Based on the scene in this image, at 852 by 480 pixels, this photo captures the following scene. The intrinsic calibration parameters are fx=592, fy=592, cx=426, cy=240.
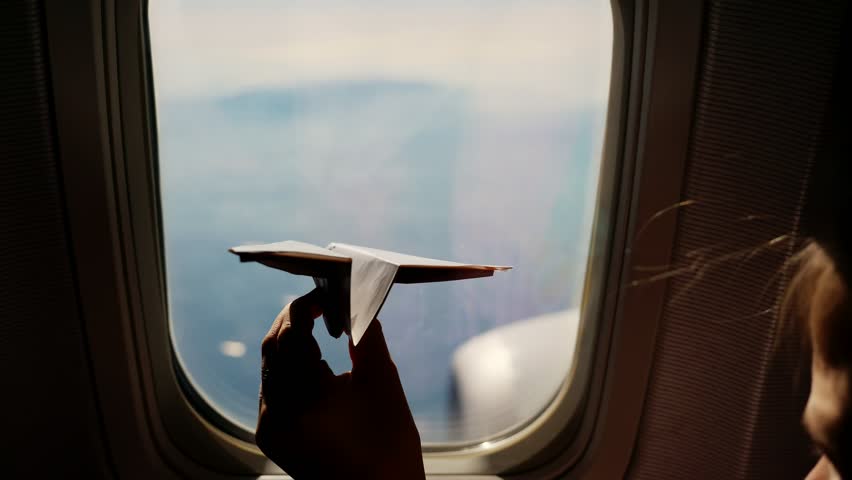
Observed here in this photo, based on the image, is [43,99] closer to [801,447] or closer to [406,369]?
[406,369]

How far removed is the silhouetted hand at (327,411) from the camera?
70 centimetres

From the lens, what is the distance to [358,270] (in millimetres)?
653

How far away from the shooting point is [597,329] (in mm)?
1274

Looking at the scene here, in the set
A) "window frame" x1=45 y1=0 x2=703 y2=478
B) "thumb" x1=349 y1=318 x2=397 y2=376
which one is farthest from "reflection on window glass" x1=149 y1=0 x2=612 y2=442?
"thumb" x1=349 y1=318 x2=397 y2=376

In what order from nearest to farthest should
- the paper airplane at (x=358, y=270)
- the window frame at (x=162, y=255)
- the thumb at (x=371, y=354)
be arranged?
the paper airplane at (x=358, y=270)
the thumb at (x=371, y=354)
the window frame at (x=162, y=255)

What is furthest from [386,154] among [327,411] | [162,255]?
[327,411]

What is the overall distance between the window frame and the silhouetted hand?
595 millimetres

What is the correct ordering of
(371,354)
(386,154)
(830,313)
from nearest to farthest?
1. (830,313)
2. (371,354)
3. (386,154)

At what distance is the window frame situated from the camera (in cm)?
108

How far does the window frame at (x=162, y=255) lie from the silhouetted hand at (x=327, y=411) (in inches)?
23.4

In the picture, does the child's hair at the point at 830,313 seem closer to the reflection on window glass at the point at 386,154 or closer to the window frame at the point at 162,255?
the window frame at the point at 162,255

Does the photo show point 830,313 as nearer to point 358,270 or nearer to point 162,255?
point 358,270

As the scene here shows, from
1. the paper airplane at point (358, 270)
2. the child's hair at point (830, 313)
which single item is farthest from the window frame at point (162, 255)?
the paper airplane at point (358, 270)

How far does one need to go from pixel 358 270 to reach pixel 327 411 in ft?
0.60
